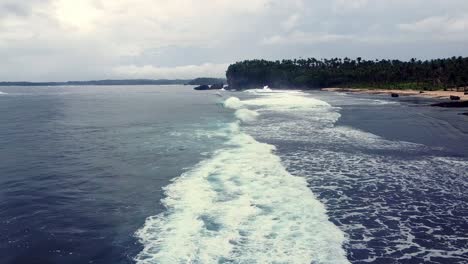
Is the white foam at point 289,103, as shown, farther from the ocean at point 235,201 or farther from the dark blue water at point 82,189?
the ocean at point 235,201

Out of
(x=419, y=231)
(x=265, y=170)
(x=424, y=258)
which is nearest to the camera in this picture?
(x=424, y=258)

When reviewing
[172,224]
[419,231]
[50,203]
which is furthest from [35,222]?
[419,231]

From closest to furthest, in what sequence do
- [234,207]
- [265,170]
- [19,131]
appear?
[234,207]
[265,170]
[19,131]

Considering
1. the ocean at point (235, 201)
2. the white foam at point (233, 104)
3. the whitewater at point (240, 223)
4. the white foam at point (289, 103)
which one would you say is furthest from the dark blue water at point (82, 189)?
the white foam at point (233, 104)

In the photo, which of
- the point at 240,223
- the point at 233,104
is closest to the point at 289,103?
the point at 233,104

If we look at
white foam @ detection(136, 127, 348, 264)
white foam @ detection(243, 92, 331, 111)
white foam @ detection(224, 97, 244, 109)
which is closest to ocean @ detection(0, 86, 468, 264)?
white foam @ detection(136, 127, 348, 264)

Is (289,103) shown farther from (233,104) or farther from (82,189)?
(82,189)

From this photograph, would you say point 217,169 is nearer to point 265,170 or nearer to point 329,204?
point 265,170

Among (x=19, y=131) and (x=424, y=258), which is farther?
(x=19, y=131)
